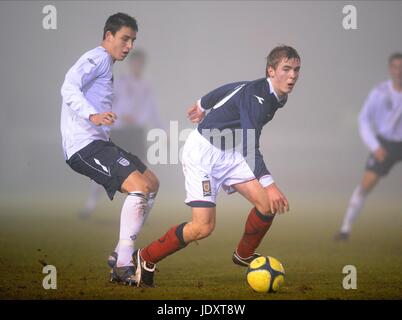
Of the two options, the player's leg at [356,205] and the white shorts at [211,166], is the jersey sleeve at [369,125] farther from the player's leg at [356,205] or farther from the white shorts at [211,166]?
the white shorts at [211,166]

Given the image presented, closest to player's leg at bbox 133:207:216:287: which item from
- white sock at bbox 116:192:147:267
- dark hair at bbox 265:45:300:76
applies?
white sock at bbox 116:192:147:267

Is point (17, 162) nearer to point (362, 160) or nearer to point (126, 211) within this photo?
point (126, 211)

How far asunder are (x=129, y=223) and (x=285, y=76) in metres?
1.75

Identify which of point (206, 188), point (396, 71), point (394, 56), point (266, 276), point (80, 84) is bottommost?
point (266, 276)

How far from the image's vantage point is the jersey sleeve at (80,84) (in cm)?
634

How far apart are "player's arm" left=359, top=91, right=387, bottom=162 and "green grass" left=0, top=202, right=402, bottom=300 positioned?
1100 millimetres

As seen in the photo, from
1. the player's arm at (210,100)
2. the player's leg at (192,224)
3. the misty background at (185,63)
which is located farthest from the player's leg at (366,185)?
the player's leg at (192,224)

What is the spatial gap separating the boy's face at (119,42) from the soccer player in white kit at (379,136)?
171 inches

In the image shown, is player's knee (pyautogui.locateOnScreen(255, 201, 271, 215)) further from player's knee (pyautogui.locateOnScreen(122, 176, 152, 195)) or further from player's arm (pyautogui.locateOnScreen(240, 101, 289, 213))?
player's knee (pyautogui.locateOnScreen(122, 176, 152, 195))

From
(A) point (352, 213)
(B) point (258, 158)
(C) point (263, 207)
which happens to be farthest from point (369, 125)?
(B) point (258, 158)

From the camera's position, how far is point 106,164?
655cm

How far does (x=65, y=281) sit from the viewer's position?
688 cm

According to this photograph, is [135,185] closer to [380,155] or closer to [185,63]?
[185,63]

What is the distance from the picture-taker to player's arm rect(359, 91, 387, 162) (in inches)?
401
